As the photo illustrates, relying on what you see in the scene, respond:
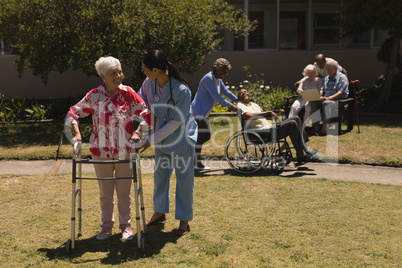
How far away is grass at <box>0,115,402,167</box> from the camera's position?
9227 mm

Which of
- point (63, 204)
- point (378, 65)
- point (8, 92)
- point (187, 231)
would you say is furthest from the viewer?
point (378, 65)

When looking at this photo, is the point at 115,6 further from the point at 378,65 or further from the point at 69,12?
the point at 378,65

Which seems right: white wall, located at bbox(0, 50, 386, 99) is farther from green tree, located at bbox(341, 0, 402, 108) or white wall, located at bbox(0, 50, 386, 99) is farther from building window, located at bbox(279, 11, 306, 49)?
green tree, located at bbox(341, 0, 402, 108)

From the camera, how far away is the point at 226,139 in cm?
1055

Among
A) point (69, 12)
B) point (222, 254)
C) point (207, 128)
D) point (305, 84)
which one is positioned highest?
point (69, 12)

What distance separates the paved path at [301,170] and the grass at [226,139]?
28 cm

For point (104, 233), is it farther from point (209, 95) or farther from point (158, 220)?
point (209, 95)

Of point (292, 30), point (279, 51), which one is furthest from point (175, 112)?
point (292, 30)

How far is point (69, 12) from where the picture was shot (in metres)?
11.5

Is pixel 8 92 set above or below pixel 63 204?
above

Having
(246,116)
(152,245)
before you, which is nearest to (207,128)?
(246,116)

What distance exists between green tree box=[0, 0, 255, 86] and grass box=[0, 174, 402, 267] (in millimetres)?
4528

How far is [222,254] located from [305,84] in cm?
707

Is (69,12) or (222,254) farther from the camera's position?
(69,12)
